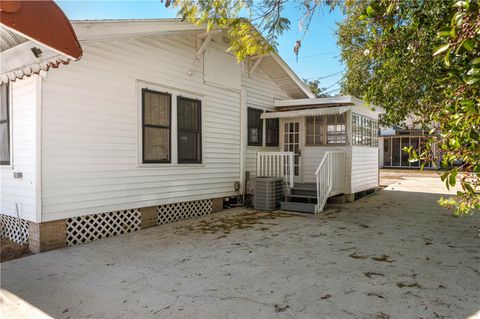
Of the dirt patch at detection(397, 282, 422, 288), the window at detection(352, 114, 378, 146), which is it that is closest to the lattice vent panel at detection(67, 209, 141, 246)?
the dirt patch at detection(397, 282, 422, 288)

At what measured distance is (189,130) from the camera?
7.24 meters

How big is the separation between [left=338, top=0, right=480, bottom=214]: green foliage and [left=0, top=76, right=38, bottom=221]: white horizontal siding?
182 inches

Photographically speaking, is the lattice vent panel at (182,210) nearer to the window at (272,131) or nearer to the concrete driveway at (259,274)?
the concrete driveway at (259,274)

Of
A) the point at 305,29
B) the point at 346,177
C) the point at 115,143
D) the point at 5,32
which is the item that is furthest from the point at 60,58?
the point at 346,177

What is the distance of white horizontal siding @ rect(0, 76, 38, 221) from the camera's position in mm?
→ 4785

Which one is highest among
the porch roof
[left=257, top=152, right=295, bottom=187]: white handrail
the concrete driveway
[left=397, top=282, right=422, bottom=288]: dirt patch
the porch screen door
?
the porch roof

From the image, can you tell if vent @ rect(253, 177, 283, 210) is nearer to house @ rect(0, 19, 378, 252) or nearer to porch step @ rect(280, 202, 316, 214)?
porch step @ rect(280, 202, 316, 214)

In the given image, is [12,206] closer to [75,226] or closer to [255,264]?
[75,226]

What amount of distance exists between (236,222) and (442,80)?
5086 mm

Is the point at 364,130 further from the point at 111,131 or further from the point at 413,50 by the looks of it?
the point at 111,131

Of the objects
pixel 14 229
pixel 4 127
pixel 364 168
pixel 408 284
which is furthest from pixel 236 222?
pixel 364 168

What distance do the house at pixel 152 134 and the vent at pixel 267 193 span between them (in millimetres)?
555

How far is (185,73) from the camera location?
7121mm

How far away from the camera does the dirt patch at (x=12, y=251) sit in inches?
186
